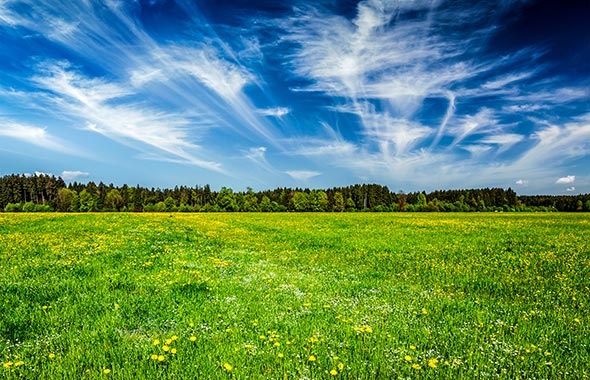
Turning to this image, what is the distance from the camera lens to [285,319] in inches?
289

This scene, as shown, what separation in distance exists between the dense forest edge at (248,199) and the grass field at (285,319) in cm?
13329

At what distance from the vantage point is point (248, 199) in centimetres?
15462

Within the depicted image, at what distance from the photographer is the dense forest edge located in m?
143

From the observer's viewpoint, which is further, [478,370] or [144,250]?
[144,250]

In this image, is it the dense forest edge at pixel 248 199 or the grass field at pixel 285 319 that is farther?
the dense forest edge at pixel 248 199

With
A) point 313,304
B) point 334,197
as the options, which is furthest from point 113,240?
point 334,197

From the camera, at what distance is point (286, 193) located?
16462cm

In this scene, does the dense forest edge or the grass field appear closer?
the grass field

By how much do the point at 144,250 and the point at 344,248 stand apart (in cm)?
1083

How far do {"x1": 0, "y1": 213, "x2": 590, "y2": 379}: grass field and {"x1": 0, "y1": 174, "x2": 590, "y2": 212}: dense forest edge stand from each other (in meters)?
133

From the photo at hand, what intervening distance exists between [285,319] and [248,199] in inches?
5860

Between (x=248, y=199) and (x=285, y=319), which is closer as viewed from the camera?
(x=285, y=319)

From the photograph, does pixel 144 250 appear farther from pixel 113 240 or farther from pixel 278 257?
pixel 278 257

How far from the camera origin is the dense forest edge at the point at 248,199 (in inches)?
5635
